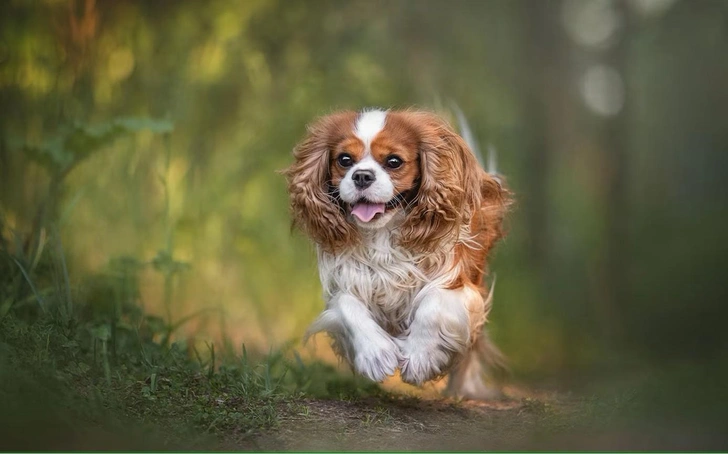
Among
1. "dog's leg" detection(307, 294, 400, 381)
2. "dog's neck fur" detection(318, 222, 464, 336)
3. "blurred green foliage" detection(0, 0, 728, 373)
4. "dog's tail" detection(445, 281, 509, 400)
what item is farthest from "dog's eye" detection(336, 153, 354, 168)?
"dog's tail" detection(445, 281, 509, 400)

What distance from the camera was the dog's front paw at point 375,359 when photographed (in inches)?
142

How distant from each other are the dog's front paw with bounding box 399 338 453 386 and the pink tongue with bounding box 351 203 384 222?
57cm

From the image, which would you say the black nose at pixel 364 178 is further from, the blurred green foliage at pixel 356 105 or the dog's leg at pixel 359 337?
the blurred green foliage at pixel 356 105

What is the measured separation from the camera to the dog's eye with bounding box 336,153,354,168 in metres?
3.67

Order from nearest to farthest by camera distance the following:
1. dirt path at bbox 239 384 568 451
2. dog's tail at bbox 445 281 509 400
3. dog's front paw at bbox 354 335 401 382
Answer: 1. dirt path at bbox 239 384 568 451
2. dog's front paw at bbox 354 335 401 382
3. dog's tail at bbox 445 281 509 400

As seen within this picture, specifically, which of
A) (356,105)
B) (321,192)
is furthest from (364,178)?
(356,105)

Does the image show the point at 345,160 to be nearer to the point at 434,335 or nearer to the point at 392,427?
the point at 434,335

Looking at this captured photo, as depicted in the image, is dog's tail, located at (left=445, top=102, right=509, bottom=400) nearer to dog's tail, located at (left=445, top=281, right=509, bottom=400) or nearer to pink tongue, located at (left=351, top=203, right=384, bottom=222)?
dog's tail, located at (left=445, top=281, right=509, bottom=400)

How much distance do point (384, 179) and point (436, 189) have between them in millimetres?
256

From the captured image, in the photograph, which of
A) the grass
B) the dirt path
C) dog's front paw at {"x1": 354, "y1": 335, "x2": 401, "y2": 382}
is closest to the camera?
the grass

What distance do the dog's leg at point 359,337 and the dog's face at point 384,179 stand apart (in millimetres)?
270

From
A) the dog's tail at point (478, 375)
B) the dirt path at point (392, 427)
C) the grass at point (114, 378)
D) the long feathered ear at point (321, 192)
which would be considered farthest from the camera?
the dog's tail at point (478, 375)

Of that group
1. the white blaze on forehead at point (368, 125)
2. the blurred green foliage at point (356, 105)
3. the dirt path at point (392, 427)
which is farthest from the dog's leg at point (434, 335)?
the blurred green foliage at point (356, 105)

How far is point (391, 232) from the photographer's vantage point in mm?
3805
